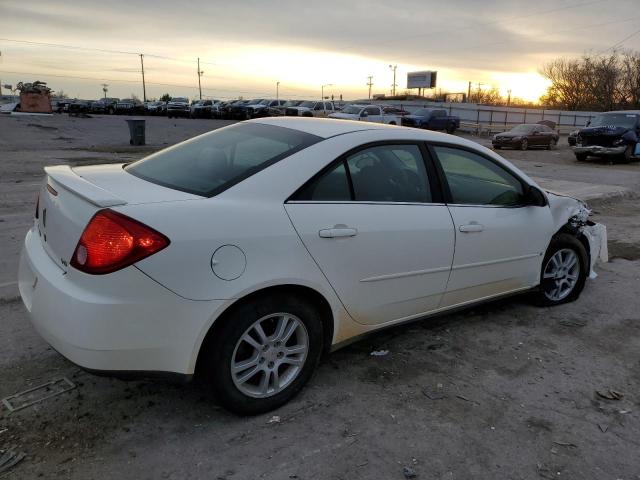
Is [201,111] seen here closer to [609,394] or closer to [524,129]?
[524,129]

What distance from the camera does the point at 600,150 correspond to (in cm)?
2073

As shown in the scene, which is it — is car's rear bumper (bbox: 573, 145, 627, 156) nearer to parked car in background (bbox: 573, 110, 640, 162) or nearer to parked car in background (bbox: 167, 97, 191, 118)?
parked car in background (bbox: 573, 110, 640, 162)

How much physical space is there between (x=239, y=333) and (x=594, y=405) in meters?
2.17

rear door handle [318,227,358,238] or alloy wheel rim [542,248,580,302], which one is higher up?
rear door handle [318,227,358,238]

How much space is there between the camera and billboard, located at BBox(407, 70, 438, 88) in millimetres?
87875

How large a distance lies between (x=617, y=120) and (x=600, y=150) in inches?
56.1

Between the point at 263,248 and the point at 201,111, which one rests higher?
the point at 201,111

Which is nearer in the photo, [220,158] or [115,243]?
[115,243]

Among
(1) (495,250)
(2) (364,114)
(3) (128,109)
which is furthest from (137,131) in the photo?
(3) (128,109)

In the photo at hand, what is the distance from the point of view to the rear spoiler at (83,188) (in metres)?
2.53

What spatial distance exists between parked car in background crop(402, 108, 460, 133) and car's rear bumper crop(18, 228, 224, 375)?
109ft

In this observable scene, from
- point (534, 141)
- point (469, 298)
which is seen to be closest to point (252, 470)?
point (469, 298)

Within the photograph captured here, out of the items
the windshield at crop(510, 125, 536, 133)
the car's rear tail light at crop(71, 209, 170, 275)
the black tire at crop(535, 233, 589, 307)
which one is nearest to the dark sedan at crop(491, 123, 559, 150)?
the windshield at crop(510, 125, 536, 133)

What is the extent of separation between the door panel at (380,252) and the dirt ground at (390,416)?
0.90 feet
